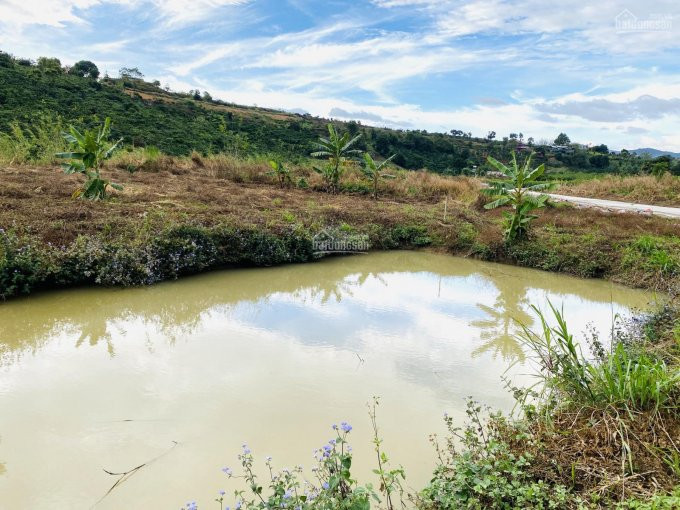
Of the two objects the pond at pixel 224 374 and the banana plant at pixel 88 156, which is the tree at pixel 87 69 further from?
the pond at pixel 224 374

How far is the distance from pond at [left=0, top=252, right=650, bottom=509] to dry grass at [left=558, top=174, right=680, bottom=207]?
11.7m

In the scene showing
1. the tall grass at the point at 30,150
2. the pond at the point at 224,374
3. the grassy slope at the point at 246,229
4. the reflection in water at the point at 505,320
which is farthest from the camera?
the tall grass at the point at 30,150

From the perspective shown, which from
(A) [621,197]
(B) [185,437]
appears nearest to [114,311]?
(B) [185,437]

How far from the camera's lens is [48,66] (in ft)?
101

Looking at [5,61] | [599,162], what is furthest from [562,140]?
[5,61]

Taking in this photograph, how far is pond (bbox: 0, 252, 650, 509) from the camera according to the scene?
301 centimetres

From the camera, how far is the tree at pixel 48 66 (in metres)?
29.6

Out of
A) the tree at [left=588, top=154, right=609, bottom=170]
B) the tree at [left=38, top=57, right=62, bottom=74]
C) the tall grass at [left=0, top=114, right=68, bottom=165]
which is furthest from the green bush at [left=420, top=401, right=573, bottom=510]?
the tree at [left=588, top=154, right=609, bottom=170]

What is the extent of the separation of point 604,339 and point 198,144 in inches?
986

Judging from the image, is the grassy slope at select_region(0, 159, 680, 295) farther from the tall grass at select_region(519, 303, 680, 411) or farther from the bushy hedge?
the tall grass at select_region(519, 303, 680, 411)

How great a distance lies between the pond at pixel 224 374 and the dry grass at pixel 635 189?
11676 millimetres

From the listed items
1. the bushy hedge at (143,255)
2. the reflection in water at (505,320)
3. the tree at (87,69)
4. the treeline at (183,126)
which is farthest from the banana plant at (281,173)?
the tree at (87,69)

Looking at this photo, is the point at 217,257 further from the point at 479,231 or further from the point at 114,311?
the point at 479,231

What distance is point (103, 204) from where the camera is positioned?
9.02 m
